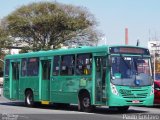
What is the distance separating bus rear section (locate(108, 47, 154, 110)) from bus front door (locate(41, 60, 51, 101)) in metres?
4.96

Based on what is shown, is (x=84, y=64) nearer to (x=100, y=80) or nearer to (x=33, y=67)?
(x=100, y=80)

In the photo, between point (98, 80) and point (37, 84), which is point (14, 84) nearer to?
point (37, 84)

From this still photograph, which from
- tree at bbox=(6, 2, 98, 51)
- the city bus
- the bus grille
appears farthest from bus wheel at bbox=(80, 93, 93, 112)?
tree at bbox=(6, 2, 98, 51)

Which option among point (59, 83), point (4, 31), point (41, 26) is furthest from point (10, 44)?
point (59, 83)

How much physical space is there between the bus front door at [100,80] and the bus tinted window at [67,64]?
1.78 metres

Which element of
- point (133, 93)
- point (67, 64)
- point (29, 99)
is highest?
point (67, 64)

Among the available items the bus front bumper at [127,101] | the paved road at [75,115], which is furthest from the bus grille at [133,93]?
the paved road at [75,115]

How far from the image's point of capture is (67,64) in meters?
22.0

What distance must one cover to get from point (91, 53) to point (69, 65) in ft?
5.81

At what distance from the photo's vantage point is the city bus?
1947cm

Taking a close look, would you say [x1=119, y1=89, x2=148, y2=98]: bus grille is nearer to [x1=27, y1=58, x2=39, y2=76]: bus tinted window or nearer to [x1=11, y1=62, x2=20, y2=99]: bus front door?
[x1=27, y1=58, x2=39, y2=76]: bus tinted window

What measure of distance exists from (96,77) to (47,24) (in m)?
43.4

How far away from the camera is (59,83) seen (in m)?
22.6

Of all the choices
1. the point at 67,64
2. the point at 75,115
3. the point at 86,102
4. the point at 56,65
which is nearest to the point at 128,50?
the point at 86,102
